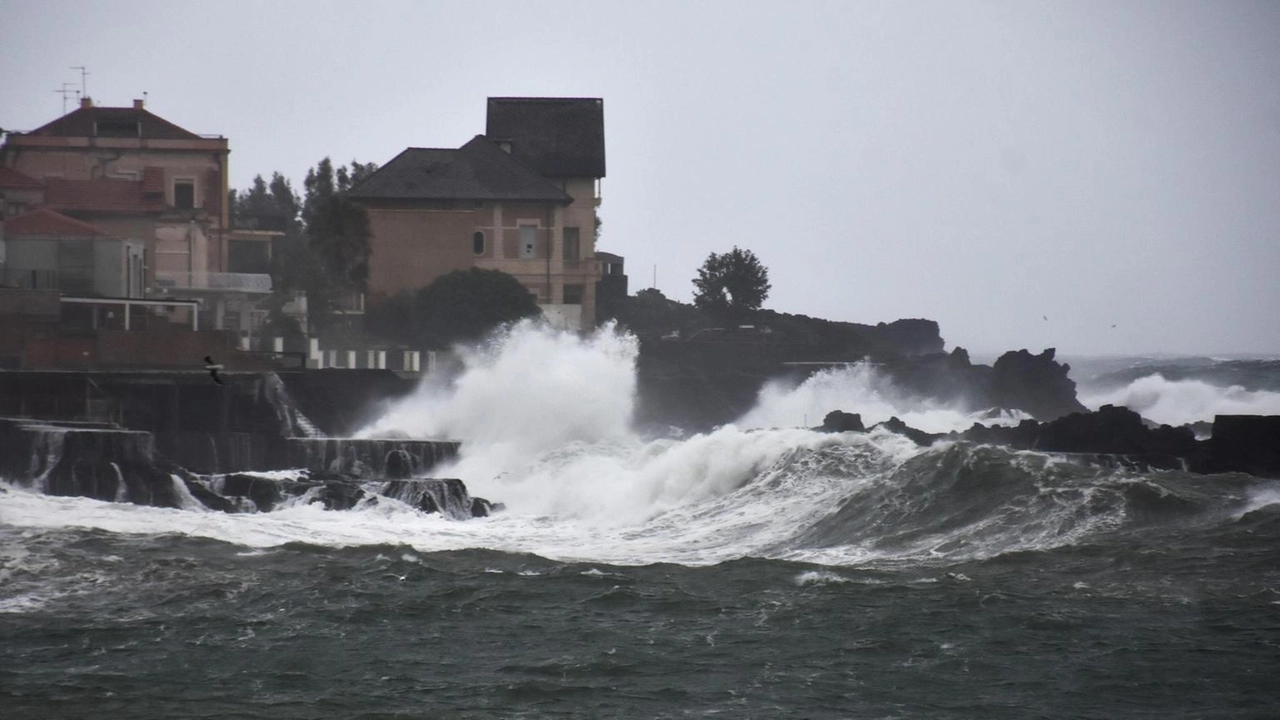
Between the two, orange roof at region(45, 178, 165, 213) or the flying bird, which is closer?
the flying bird

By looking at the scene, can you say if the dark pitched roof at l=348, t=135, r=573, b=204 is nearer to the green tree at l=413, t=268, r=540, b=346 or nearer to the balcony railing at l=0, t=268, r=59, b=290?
the green tree at l=413, t=268, r=540, b=346

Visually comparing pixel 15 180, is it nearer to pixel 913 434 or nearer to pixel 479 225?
pixel 479 225

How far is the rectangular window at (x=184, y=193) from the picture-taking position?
60.4m

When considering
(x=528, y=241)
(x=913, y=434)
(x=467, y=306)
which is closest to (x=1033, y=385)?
(x=467, y=306)

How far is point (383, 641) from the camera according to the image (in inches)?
687

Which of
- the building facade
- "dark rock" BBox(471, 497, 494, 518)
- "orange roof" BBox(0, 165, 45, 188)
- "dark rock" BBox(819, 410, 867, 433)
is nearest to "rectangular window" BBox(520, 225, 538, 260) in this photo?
the building facade

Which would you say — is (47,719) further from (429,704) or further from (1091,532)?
(1091,532)

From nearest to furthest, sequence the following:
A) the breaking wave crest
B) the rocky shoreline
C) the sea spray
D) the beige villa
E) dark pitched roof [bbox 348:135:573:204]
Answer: the breaking wave crest < the rocky shoreline < the sea spray < the beige villa < dark pitched roof [bbox 348:135:573:204]

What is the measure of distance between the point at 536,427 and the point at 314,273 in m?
23.7

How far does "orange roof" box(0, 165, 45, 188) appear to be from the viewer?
54.8m

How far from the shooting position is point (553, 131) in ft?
232

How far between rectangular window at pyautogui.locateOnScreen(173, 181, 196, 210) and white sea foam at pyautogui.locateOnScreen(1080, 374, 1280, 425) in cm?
3547

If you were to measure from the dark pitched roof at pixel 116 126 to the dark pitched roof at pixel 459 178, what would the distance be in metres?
7.79

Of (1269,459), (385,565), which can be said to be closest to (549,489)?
(385,565)
